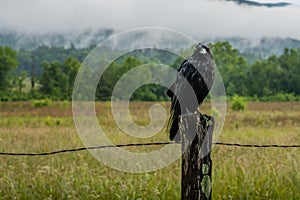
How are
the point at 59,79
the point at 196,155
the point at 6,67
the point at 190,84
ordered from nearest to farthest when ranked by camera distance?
the point at 196,155
the point at 190,84
the point at 59,79
the point at 6,67

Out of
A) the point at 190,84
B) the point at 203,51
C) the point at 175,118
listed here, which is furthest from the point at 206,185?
the point at 203,51

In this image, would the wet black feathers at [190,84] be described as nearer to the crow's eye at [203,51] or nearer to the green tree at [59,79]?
the crow's eye at [203,51]

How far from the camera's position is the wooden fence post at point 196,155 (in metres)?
2.70

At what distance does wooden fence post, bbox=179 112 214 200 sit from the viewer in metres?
2.70

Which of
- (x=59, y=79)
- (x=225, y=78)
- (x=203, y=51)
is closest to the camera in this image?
(x=203, y=51)

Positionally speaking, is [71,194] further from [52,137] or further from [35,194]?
[52,137]

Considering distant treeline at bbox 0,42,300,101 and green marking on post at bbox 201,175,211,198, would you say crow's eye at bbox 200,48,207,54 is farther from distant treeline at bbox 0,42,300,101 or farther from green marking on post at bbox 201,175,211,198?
distant treeline at bbox 0,42,300,101

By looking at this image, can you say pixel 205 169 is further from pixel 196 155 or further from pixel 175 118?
pixel 175 118

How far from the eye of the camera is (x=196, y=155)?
2699mm

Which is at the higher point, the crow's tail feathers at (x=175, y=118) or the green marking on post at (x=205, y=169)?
the crow's tail feathers at (x=175, y=118)

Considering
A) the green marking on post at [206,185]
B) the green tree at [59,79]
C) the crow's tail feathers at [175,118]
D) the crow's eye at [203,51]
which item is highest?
the green tree at [59,79]

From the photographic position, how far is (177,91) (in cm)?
298

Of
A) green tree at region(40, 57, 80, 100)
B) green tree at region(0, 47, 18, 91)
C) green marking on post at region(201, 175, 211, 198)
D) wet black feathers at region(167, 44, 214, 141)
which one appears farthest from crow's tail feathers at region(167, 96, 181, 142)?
green tree at region(0, 47, 18, 91)

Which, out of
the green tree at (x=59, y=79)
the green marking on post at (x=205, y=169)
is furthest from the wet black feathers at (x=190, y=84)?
the green tree at (x=59, y=79)
